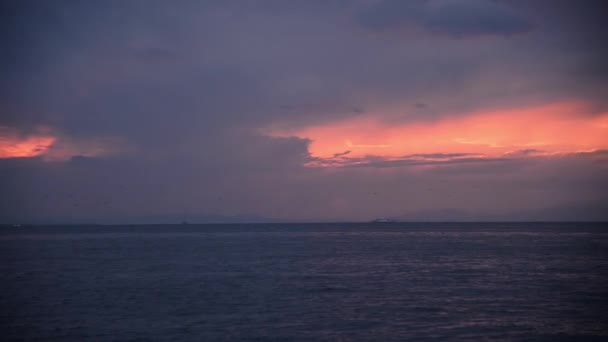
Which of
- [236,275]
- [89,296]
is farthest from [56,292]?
[236,275]

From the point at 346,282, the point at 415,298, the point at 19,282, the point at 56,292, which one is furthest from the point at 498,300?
the point at 19,282

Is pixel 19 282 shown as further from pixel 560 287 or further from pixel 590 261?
pixel 590 261

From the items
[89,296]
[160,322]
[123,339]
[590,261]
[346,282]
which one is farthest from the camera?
[590,261]

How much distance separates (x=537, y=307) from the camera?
32.6 m

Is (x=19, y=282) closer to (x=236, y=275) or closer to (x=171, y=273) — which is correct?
(x=171, y=273)

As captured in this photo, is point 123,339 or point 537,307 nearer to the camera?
point 123,339

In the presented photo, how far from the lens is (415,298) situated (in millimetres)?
35688

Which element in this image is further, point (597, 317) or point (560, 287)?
point (560, 287)

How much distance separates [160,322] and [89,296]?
40.8 feet

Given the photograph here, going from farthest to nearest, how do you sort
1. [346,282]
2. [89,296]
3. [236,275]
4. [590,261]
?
[590,261] → [236,275] → [346,282] → [89,296]

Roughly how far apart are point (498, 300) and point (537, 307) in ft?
9.61

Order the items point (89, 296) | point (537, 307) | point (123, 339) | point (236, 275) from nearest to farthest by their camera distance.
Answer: point (123, 339) < point (537, 307) < point (89, 296) < point (236, 275)

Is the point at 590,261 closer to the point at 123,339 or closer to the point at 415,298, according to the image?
the point at 415,298

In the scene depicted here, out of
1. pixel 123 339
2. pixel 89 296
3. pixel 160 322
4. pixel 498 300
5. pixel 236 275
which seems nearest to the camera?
pixel 123 339
